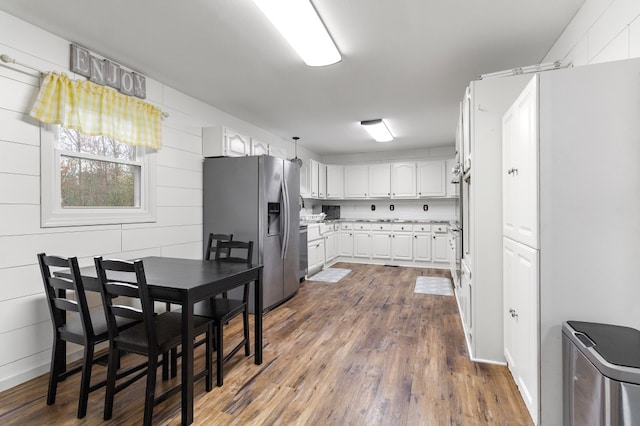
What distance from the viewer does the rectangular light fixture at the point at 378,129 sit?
462 centimetres

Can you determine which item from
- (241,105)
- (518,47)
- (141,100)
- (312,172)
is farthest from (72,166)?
(312,172)

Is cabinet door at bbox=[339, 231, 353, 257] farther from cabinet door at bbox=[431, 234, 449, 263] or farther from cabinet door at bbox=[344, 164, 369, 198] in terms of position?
cabinet door at bbox=[431, 234, 449, 263]

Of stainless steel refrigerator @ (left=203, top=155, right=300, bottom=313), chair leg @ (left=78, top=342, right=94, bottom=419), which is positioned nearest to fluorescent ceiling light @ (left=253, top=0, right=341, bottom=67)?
stainless steel refrigerator @ (left=203, top=155, right=300, bottom=313)

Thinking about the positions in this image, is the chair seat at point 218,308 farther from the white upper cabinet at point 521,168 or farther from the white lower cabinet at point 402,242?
the white lower cabinet at point 402,242

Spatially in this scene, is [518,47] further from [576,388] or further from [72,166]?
[72,166]

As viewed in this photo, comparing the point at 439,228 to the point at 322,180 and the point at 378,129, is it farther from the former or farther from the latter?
the point at 322,180

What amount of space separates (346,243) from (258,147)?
10.7 feet

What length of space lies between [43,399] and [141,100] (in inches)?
97.9

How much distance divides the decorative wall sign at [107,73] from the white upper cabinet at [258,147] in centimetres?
148

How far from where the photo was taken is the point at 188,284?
1.83 m

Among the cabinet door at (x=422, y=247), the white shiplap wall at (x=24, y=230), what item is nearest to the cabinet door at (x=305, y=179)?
the cabinet door at (x=422, y=247)

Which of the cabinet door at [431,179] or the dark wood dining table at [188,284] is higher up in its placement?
the cabinet door at [431,179]

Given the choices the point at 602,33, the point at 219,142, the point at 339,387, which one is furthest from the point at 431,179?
the point at 339,387

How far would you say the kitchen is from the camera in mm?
1400
